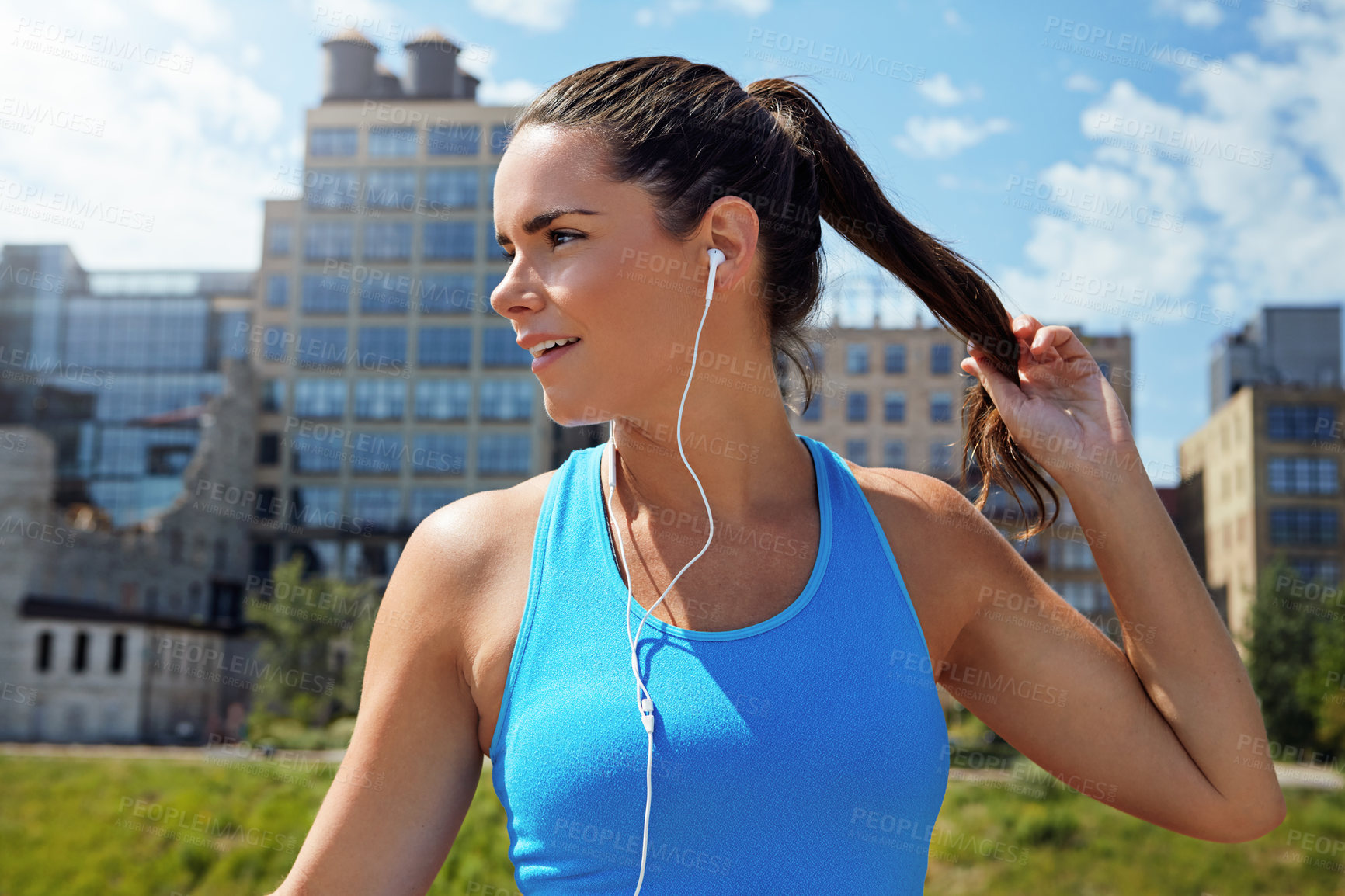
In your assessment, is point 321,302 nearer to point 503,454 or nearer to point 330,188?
point 330,188

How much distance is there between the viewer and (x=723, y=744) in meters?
1.35

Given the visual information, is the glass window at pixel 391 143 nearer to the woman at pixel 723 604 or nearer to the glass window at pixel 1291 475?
the glass window at pixel 1291 475

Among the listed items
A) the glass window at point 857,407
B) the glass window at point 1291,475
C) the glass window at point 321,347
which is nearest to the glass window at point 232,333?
the glass window at point 321,347

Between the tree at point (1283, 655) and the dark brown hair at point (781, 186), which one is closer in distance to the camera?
the dark brown hair at point (781, 186)

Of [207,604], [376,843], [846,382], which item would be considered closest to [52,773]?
[376,843]

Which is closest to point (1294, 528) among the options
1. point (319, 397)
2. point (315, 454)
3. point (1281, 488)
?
point (1281, 488)

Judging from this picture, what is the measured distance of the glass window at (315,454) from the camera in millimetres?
47531

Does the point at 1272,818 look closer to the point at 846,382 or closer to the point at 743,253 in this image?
the point at 743,253

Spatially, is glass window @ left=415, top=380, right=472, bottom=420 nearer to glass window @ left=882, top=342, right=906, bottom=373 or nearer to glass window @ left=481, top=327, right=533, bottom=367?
glass window @ left=481, top=327, right=533, bottom=367

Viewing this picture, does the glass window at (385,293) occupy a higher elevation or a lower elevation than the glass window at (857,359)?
higher

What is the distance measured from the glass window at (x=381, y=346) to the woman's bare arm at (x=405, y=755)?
4877cm

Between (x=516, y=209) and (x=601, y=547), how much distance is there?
1.59ft

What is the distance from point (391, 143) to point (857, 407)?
26.0 metres

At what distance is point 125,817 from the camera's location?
1412cm
